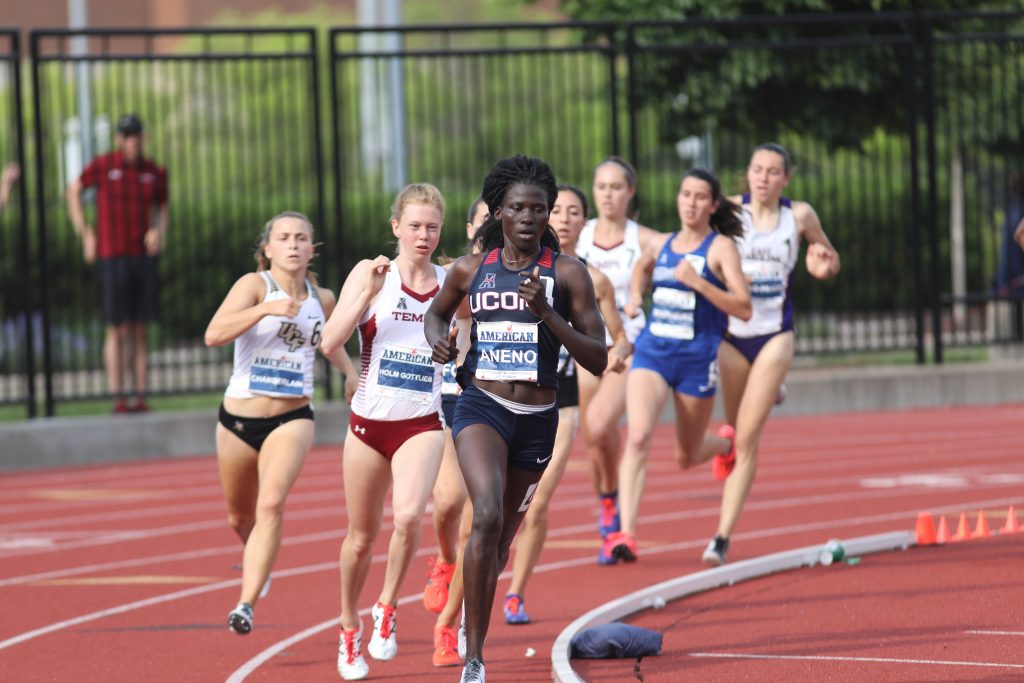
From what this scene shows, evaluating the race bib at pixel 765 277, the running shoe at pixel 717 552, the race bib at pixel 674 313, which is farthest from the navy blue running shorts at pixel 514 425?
the race bib at pixel 765 277

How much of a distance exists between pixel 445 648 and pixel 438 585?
1.23 ft

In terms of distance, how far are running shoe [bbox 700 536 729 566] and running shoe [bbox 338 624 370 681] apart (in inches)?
108

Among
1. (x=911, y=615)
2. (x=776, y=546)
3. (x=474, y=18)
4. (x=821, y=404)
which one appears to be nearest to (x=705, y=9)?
(x=821, y=404)

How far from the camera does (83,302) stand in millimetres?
17453

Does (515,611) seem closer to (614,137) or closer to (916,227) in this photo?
(614,137)

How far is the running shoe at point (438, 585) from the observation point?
25.3 ft

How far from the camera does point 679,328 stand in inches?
396

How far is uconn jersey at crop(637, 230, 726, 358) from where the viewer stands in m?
9.99

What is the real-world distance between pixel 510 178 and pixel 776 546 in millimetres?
4531

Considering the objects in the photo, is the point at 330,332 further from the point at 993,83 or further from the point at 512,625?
the point at 993,83

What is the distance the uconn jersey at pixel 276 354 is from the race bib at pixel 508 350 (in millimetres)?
1712

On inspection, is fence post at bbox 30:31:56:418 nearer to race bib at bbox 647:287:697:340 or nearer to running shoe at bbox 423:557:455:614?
race bib at bbox 647:287:697:340

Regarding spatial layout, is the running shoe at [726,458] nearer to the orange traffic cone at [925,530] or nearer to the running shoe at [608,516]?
the running shoe at [608,516]

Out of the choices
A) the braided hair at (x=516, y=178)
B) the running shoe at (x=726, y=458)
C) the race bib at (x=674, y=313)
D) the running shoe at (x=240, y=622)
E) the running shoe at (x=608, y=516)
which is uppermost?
the braided hair at (x=516, y=178)
